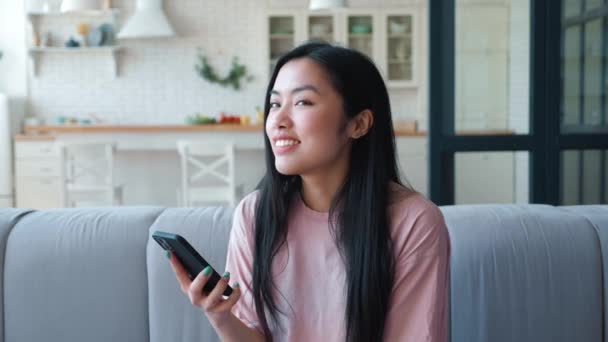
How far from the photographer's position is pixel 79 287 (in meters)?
1.83

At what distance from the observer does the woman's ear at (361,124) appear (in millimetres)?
1415

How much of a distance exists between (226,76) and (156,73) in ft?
2.29

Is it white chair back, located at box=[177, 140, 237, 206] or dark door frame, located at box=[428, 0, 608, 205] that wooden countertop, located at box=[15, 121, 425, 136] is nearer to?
white chair back, located at box=[177, 140, 237, 206]

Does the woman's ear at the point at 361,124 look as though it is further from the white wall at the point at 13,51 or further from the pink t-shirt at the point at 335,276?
the white wall at the point at 13,51

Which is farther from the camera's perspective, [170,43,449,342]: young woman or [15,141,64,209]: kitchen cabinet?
[15,141,64,209]: kitchen cabinet

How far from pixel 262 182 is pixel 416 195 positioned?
1.05 ft

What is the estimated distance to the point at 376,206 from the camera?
1.38 meters

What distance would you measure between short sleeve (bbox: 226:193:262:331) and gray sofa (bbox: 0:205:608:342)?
324 millimetres

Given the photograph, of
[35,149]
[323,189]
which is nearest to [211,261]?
[323,189]

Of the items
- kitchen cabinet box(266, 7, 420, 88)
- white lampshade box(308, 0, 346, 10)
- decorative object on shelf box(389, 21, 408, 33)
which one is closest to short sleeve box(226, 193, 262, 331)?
white lampshade box(308, 0, 346, 10)

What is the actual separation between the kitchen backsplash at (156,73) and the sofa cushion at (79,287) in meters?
5.47

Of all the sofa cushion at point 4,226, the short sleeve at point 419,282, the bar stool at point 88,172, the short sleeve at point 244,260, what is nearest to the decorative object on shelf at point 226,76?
the bar stool at point 88,172

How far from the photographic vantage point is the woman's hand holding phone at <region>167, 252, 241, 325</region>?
118 cm

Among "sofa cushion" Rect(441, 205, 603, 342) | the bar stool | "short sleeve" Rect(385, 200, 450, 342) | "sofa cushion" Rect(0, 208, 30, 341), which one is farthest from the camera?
the bar stool
